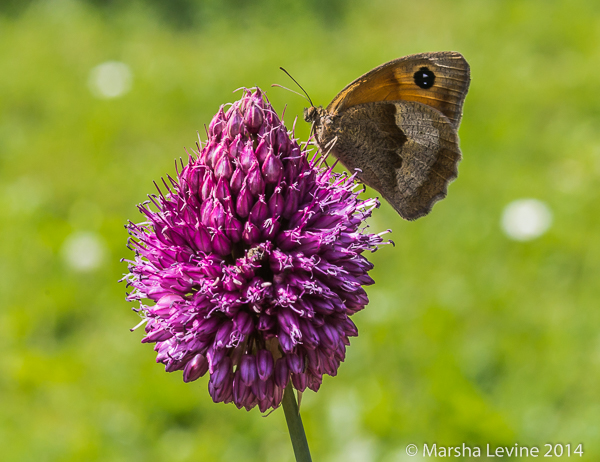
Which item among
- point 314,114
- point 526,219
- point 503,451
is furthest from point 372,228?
point 314,114

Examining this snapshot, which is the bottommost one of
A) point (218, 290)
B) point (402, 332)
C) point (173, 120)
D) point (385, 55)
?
point (218, 290)

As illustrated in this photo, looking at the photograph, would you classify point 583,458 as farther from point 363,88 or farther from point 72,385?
point 72,385

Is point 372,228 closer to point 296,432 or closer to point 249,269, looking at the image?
point 249,269

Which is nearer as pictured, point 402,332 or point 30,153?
point 402,332

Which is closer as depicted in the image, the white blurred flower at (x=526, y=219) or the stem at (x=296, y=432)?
the stem at (x=296, y=432)

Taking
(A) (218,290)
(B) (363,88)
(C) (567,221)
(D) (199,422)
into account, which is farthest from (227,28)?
(A) (218,290)

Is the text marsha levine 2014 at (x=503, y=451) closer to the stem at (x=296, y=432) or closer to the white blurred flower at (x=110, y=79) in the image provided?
the stem at (x=296, y=432)

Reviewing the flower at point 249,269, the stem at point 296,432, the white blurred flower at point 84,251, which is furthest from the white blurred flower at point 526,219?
the stem at point 296,432

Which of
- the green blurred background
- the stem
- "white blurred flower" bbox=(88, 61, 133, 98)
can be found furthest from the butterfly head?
"white blurred flower" bbox=(88, 61, 133, 98)
